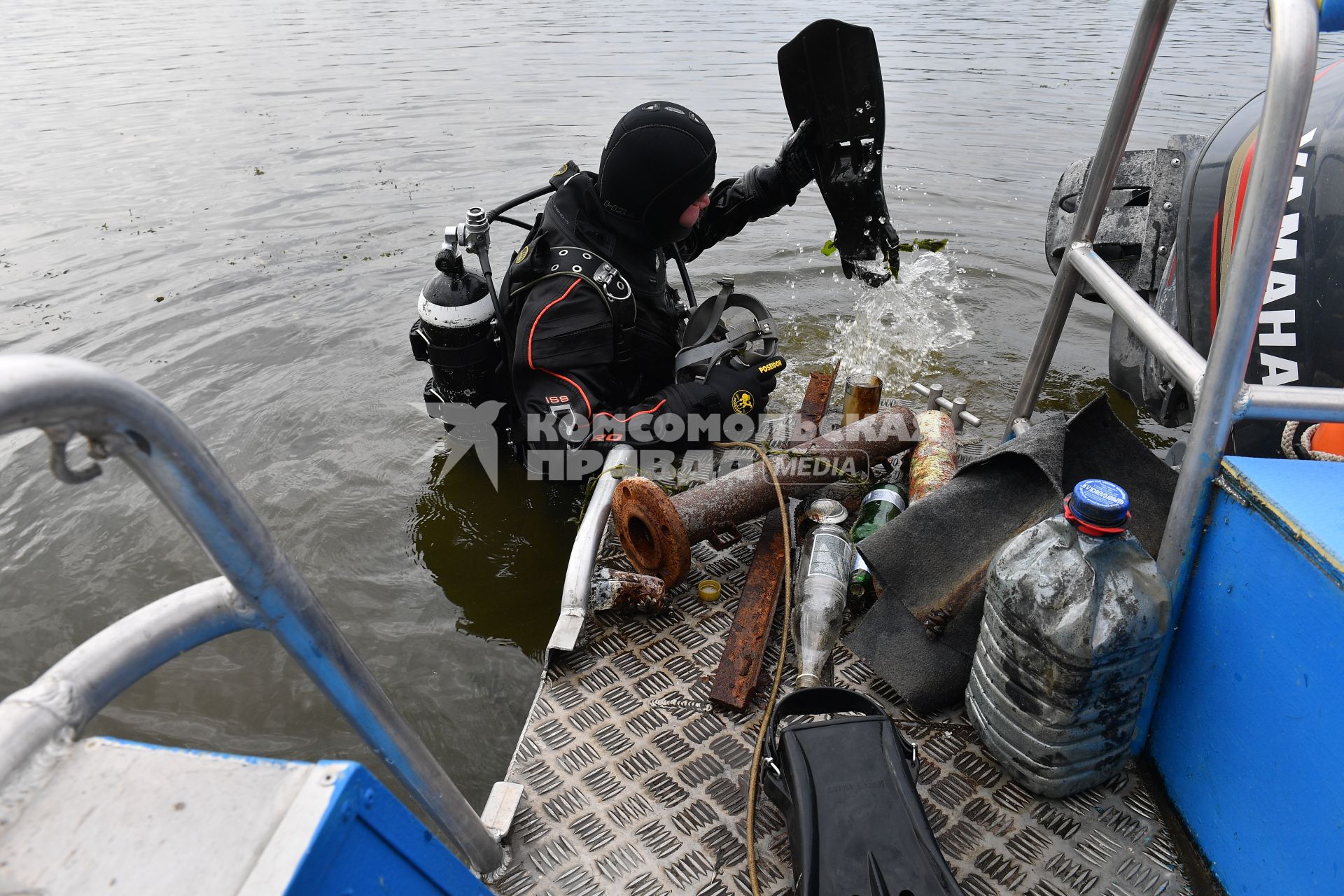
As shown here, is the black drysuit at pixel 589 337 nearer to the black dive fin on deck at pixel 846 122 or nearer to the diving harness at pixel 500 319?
the diving harness at pixel 500 319

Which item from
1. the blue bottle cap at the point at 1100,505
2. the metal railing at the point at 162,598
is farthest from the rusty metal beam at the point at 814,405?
the metal railing at the point at 162,598

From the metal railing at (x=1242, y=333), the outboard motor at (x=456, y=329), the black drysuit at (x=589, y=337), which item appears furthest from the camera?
the outboard motor at (x=456, y=329)

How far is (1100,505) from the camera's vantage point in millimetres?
1746

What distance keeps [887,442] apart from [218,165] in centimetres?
987

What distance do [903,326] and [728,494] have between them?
3.60 metres

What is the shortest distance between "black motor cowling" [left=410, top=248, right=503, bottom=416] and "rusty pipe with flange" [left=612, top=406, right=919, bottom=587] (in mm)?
1168

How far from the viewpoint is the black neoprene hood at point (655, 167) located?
3377mm

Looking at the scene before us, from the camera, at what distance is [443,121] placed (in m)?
11.4

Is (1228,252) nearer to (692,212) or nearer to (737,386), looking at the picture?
(737,386)

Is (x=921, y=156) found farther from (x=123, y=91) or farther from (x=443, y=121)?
(x=123, y=91)

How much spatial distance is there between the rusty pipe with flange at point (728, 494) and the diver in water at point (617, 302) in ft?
1.59

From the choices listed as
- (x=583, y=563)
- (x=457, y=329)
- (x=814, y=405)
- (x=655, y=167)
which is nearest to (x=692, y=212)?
(x=655, y=167)

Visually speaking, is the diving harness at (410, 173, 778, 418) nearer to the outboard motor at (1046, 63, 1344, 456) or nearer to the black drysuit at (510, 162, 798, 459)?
the black drysuit at (510, 162, 798, 459)

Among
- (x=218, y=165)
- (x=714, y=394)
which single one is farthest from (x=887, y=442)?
(x=218, y=165)
